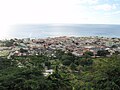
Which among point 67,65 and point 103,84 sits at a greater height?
point 103,84

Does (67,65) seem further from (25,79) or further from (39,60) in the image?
(25,79)

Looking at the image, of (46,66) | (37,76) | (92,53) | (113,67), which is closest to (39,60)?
(46,66)

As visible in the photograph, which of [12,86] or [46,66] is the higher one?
[12,86]

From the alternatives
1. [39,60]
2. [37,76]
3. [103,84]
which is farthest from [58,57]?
[103,84]

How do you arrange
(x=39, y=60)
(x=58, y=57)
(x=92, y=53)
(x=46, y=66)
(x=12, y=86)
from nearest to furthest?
(x=12, y=86) → (x=46, y=66) → (x=39, y=60) → (x=58, y=57) → (x=92, y=53)

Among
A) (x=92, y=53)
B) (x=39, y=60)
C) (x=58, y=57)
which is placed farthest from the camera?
(x=92, y=53)

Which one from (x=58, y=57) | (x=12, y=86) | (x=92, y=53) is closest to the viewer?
(x=12, y=86)

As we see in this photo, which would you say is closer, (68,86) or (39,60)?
(68,86)

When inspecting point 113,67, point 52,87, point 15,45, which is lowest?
point 15,45

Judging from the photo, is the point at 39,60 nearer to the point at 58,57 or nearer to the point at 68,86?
the point at 58,57
